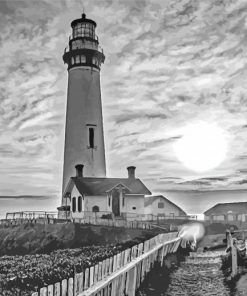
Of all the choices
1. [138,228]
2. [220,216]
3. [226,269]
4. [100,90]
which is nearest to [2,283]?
[226,269]

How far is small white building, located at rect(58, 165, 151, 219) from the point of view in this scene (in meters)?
44.6

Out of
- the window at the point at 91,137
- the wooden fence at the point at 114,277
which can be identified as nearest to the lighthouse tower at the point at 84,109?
the window at the point at 91,137

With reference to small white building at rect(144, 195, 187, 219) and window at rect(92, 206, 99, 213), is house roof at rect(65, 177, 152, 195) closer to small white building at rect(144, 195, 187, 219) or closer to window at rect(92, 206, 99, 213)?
window at rect(92, 206, 99, 213)

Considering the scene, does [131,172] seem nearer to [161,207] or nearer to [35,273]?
[161,207]

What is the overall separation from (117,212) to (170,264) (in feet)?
73.0

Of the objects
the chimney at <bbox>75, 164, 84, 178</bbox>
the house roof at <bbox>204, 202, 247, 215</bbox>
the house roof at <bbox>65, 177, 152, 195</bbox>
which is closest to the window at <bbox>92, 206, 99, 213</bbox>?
the house roof at <bbox>65, 177, 152, 195</bbox>

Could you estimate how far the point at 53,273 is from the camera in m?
21.5

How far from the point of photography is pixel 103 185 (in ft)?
150

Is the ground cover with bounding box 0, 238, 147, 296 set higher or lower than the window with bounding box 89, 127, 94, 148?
lower

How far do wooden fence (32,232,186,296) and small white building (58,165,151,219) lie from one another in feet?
77.1

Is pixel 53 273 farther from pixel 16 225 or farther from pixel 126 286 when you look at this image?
pixel 16 225

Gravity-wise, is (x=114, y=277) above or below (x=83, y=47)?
below

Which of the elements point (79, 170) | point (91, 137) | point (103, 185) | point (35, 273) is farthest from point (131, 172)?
point (35, 273)

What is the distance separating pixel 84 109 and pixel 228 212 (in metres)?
30.0
